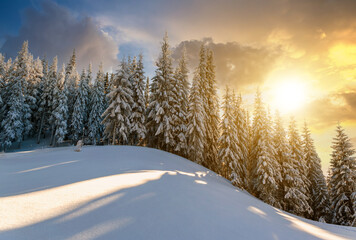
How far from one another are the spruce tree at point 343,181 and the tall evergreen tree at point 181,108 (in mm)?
20662

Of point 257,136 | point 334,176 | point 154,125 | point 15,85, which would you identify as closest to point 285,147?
point 257,136

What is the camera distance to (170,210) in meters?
5.48

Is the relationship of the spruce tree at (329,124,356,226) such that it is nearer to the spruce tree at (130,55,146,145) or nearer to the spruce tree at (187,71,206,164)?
the spruce tree at (187,71,206,164)

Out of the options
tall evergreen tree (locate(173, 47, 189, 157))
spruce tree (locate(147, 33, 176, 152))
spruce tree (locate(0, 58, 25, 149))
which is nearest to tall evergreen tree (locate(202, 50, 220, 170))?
tall evergreen tree (locate(173, 47, 189, 157))

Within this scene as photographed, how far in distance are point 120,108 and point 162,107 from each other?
6270mm

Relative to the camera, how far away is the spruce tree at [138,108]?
25.2 metres

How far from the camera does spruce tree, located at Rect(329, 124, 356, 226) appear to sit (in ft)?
68.8

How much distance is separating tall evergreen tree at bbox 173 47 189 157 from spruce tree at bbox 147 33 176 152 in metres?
0.77

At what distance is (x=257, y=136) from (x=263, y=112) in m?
3.51

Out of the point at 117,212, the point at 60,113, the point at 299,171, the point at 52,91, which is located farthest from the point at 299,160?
the point at 52,91

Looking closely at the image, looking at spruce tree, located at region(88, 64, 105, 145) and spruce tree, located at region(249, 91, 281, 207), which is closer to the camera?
spruce tree, located at region(249, 91, 281, 207)

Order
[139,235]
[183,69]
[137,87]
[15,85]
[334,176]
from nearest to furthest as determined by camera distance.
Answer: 1. [139,235]
2. [334,176]
3. [137,87]
4. [183,69]
5. [15,85]

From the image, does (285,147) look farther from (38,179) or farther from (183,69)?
(38,179)

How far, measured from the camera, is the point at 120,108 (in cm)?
2478
